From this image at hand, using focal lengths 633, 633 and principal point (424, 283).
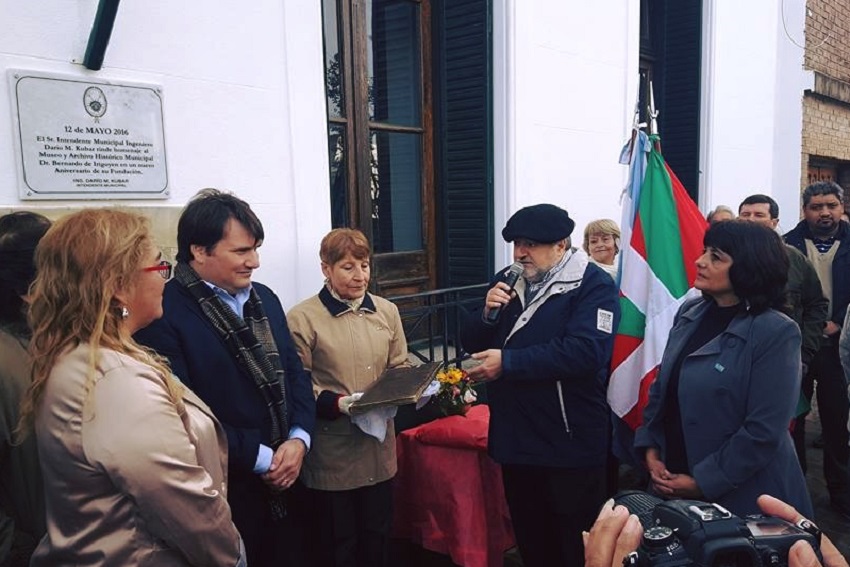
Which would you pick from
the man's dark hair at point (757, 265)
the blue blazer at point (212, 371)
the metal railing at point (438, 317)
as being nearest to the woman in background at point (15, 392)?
Answer: the blue blazer at point (212, 371)

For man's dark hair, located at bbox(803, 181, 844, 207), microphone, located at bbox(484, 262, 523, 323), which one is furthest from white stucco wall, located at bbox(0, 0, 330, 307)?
man's dark hair, located at bbox(803, 181, 844, 207)

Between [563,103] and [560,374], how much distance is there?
280 centimetres

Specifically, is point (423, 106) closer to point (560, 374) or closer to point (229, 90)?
point (229, 90)

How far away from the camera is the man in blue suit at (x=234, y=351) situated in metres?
2.02

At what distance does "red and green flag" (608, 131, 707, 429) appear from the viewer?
301 centimetres

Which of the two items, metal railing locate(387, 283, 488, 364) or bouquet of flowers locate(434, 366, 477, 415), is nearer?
bouquet of flowers locate(434, 366, 477, 415)

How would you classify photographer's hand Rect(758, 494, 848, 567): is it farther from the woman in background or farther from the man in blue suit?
the woman in background

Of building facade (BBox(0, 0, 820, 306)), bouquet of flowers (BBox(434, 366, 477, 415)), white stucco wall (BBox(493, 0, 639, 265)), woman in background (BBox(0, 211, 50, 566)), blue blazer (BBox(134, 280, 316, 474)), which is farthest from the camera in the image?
white stucco wall (BBox(493, 0, 639, 265))

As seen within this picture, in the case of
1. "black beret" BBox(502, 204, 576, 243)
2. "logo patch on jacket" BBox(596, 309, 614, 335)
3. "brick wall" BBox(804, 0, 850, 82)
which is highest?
"brick wall" BBox(804, 0, 850, 82)

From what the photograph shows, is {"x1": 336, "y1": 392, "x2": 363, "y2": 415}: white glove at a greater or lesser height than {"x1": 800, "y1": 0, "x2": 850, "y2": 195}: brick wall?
lesser

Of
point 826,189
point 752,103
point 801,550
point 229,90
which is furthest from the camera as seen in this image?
point 752,103

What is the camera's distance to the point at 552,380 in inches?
95.1

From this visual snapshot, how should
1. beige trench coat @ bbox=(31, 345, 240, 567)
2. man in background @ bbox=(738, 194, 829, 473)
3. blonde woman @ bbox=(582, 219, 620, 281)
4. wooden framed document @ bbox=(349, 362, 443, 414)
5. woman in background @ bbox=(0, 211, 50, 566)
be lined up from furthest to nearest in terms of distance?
blonde woman @ bbox=(582, 219, 620, 281) < man in background @ bbox=(738, 194, 829, 473) < wooden framed document @ bbox=(349, 362, 443, 414) < woman in background @ bbox=(0, 211, 50, 566) < beige trench coat @ bbox=(31, 345, 240, 567)

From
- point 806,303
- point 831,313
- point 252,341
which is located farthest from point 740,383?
point 831,313
